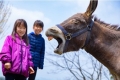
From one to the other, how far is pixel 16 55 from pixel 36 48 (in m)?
1.34

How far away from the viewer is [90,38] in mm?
5246

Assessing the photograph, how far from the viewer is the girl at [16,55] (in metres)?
5.20

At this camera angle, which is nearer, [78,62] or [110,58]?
[110,58]

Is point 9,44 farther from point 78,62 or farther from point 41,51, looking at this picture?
point 78,62

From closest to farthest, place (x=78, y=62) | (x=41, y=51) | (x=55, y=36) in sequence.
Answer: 1. (x=55, y=36)
2. (x=41, y=51)
3. (x=78, y=62)

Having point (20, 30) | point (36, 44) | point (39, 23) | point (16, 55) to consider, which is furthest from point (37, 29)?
point (16, 55)

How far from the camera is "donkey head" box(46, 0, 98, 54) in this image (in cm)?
509

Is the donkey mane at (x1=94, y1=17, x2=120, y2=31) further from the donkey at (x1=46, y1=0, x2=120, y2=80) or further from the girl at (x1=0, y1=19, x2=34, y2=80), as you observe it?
the girl at (x1=0, y1=19, x2=34, y2=80)

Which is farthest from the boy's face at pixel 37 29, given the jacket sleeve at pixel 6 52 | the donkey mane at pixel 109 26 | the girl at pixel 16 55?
the donkey mane at pixel 109 26

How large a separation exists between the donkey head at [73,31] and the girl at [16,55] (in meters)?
0.70

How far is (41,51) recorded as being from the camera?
22.0 ft

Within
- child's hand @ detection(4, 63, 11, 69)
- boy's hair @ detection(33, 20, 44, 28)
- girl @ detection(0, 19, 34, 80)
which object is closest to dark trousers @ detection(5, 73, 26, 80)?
girl @ detection(0, 19, 34, 80)

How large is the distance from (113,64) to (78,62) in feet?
58.8

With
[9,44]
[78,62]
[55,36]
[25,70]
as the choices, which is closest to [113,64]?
[55,36]
